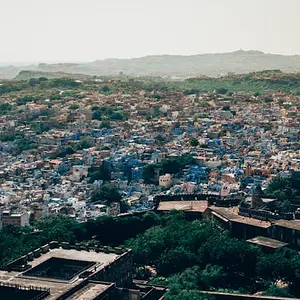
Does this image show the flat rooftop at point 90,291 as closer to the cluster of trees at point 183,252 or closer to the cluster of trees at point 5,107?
the cluster of trees at point 183,252

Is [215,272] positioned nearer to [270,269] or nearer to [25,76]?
[270,269]

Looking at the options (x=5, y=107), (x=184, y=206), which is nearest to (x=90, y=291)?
(x=184, y=206)

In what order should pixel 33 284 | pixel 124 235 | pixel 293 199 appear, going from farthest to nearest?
pixel 293 199, pixel 124 235, pixel 33 284

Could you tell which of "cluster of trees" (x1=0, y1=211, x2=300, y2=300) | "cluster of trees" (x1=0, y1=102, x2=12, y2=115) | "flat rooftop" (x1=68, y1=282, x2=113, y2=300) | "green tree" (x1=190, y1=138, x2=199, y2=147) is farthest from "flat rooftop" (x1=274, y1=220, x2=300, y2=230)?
"cluster of trees" (x1=0, y1=102, x2=12, y2=115)

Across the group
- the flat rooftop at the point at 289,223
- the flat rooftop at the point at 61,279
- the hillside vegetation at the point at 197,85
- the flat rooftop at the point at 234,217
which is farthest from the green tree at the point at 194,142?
the hillside vegetation at the point at 197,85

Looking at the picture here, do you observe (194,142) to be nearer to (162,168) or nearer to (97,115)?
(162,168)

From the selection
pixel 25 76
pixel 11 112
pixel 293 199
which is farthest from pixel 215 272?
pixel 25 76
